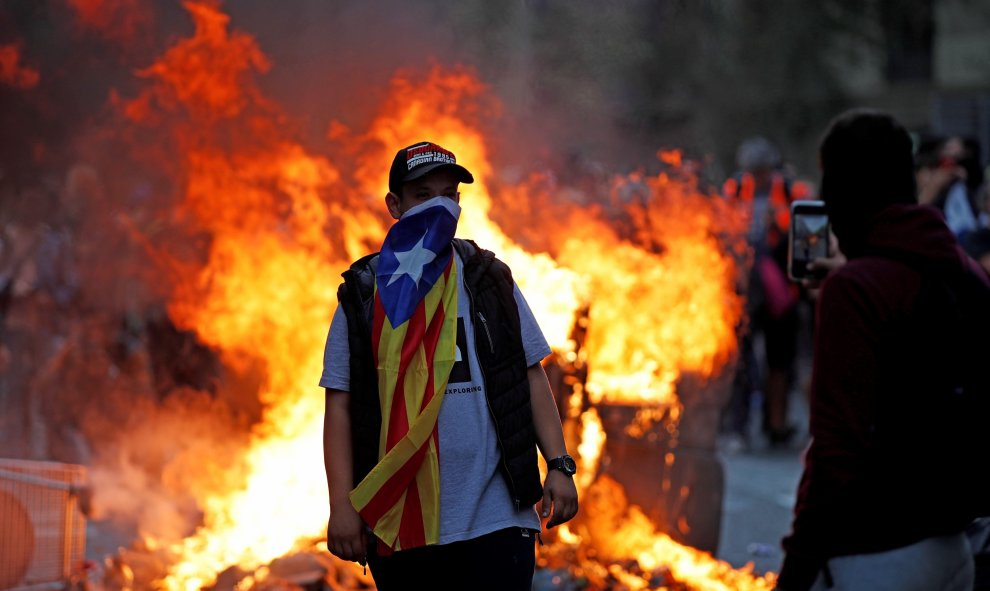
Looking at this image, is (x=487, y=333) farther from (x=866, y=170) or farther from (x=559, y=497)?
(x=866, y=170)

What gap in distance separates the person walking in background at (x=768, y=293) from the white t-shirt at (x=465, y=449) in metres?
6.64

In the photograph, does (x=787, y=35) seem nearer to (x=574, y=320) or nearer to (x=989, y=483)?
(x=574, y=320)

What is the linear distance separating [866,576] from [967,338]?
21.2 inches

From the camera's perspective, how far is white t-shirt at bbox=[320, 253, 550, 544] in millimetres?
2533

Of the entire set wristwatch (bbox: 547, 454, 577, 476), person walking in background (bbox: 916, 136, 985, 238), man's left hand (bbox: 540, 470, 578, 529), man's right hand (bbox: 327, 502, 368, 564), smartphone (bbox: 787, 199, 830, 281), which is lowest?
man's right hand (bbox: 327, 502, 368, 564)

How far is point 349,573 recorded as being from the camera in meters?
4.71

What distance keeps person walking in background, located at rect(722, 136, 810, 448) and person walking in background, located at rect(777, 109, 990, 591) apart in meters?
6.63

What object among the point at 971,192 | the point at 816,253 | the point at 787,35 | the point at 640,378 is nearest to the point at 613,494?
the point at 640,378

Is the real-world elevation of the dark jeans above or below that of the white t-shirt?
below

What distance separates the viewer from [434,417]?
8.23ft

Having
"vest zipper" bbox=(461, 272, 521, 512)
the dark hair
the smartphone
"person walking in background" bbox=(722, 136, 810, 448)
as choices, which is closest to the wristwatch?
"vest zipper" bbox=(461, 272, 521, 512)

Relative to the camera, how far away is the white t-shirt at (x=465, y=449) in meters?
2.53

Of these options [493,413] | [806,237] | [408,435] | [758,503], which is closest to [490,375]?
[493,413]

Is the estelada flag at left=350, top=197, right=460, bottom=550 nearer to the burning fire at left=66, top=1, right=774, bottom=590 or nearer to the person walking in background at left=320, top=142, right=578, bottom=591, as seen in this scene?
the person walking in background at left=320, top=142, right=578, bottom=591
